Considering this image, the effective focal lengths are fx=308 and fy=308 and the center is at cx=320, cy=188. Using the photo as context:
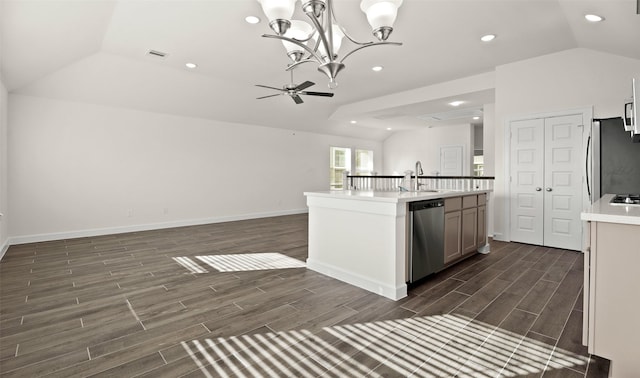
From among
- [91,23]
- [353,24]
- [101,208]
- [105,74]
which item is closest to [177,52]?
[91,23]

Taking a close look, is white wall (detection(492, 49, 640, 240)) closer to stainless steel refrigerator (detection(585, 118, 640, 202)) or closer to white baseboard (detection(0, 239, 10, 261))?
stainless steel refrigerator (detection(585, 118, 640, 202))

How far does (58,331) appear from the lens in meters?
2.20

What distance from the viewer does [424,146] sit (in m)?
10.8

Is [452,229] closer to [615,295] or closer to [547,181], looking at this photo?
[615,295]

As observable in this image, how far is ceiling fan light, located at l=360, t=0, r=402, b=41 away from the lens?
2.08 meters

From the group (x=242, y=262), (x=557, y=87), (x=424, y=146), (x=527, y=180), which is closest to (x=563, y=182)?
(x=527, y=180)

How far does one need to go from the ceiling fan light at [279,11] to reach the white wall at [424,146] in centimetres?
828

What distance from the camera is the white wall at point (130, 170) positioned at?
16.6 ft

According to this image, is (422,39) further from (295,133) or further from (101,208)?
(101,208)

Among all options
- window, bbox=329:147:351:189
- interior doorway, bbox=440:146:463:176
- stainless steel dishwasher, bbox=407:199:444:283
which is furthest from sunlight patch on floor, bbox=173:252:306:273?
interior doorway, bbox=440:146:463:176

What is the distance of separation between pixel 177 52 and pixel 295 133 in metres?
4.88

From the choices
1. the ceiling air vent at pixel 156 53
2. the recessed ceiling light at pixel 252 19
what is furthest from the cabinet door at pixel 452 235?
the ceiling air vent at pixel 156 53

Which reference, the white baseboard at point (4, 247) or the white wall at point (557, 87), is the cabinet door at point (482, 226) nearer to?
the white wall at point (557, 87)

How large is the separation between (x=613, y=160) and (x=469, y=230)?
1931 mm
